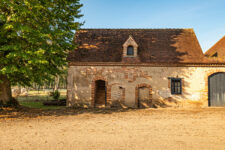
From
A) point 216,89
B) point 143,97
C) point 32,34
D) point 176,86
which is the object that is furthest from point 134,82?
point 32,34

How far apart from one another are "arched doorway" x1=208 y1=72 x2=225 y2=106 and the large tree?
13.6 m

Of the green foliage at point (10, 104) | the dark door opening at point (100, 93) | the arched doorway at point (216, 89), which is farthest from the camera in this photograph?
the dark door opening at point (100, 93)

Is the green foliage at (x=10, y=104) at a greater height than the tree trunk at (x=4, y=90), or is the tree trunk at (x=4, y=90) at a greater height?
the tree trunk at (x=4, y=90)

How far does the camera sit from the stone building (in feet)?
48.0

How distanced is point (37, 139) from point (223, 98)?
16104mm

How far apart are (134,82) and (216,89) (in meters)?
7.89

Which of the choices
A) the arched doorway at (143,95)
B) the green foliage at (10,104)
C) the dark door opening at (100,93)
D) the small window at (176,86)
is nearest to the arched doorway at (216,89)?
the small window at (176,86)

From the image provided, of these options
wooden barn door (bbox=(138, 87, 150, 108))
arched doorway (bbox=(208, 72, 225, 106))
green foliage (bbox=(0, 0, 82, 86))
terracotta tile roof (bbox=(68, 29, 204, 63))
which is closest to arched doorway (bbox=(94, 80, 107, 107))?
terracotta tile roof (bbox=(68, 29, 204, 63))

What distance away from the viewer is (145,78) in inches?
588

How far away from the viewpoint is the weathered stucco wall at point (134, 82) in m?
14.6

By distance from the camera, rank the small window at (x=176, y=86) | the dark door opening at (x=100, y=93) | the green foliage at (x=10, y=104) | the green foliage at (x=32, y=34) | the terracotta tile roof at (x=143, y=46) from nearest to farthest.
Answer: the green foliage at (x=32, y=34)
the green foliage at (x=10, y=104)
the small window at (x=176, y=86)
the terracotta tile roof at (x=143, y=46)
the dark door opening at (x=100, y=93)

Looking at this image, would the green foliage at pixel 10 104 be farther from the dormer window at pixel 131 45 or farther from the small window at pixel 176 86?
the small window at pixel 176 86

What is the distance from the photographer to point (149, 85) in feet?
48.7

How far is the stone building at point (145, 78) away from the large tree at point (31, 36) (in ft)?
12.5
